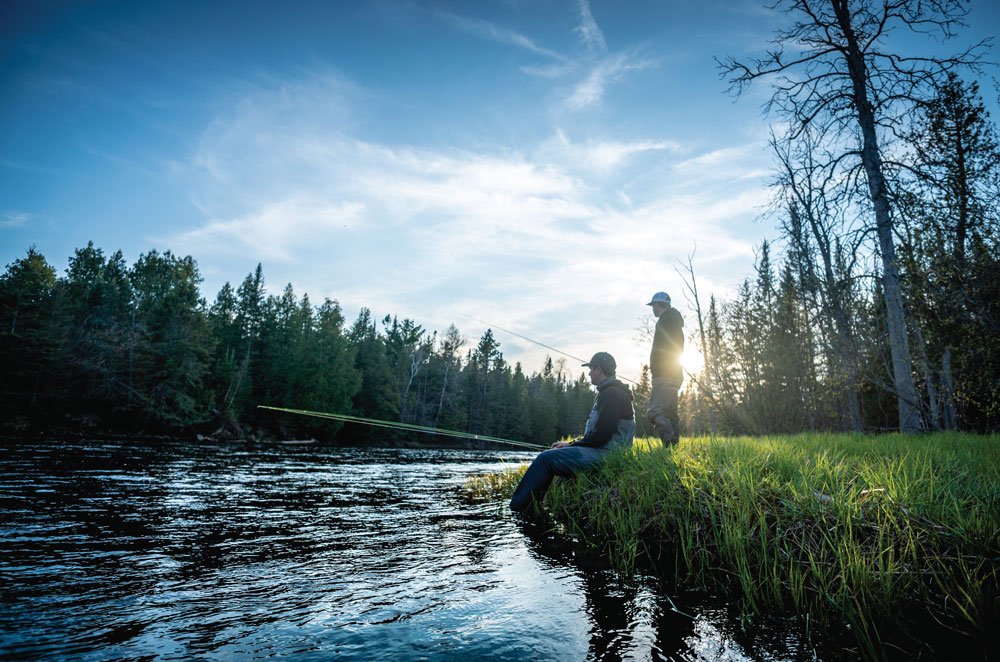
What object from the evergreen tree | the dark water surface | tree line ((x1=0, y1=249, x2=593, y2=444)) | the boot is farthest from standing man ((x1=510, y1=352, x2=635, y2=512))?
the evergreen tree

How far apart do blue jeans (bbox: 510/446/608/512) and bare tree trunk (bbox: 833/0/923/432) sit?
8.59 m

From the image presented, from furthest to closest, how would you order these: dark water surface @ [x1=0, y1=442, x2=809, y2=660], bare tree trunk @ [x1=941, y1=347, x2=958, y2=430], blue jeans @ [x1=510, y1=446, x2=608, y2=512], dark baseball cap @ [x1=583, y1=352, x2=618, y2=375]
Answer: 1. bare tree trunk @ [x1=941, y1=347, x2=958, y2=430]
2. dark baseball cap @ [x1=583, y1=352, x2=618, y2=375]
3. blue jeans @ [x1=510, y1=446, x2=608, y2=512]
4. dark water surface @ [x1=0, y1=442, x2=809, y2=660]

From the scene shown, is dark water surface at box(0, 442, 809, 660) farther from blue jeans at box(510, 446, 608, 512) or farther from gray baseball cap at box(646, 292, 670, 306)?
gray baseball cap at box(646, 292, 670, 306)

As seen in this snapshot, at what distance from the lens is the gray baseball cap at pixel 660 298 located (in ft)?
25.2

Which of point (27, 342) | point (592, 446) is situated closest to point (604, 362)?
point (592, 446)

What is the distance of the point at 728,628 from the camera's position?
2.73 m

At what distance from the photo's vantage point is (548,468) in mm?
5918

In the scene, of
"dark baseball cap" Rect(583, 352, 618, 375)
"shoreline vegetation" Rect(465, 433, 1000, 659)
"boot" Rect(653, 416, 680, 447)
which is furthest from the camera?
"boot" Rect(653, 416, 680, 447)

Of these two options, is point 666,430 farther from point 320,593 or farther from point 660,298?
point 320,593

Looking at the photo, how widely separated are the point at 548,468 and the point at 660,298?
142 inches

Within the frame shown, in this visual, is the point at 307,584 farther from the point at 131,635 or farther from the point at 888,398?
the point at 888,398

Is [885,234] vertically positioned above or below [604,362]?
above

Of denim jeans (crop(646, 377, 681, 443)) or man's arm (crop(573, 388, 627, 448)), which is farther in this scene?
denim jeans (crop(646, 377, 681, 443))

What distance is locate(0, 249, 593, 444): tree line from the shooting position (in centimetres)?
3491
